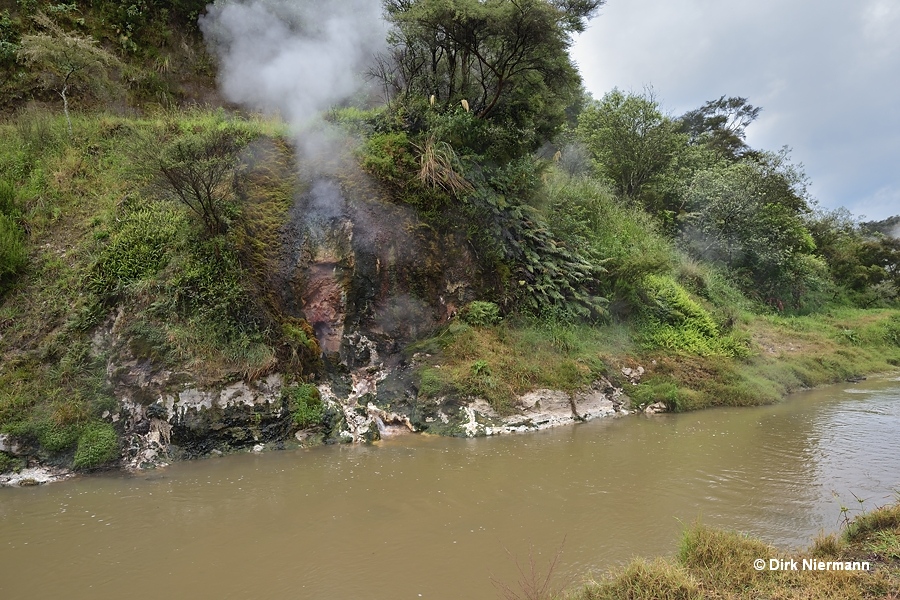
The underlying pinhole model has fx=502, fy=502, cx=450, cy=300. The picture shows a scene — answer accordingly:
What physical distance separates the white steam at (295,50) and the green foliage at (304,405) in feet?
21.4

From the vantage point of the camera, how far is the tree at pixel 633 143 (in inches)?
671

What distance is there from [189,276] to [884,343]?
19860 mm

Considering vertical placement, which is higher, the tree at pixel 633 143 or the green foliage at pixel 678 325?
the tree at pixel 633 143

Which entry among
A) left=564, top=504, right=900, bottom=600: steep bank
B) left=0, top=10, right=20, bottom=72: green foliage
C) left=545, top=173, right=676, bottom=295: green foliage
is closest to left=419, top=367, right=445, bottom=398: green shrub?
left=564, top=504, right=900, bottom=600: steep bank

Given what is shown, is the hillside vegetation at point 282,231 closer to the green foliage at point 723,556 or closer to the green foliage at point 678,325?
the green foliage at point 678,325

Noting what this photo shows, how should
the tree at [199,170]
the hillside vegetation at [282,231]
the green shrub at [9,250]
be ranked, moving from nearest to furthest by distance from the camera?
the tree at [199,170], the hillside vegetation at [282,231], the green shrub at [9,250]

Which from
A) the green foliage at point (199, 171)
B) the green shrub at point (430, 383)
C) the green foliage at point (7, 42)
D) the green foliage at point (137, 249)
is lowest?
the green shrub at point (430, 383)

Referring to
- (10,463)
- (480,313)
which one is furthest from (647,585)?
(10,463)

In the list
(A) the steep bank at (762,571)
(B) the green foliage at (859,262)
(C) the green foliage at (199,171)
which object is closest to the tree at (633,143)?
(B) the green foliage at (859,262)

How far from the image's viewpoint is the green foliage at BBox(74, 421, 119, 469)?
6.29 metres

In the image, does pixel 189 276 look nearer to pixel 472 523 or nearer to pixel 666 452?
pixel 472 523

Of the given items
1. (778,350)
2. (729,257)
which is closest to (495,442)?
(778,350)

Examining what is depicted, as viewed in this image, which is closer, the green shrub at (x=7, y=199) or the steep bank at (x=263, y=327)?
the steep bank at (x=263, y=327)

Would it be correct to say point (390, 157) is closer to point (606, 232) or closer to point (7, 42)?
point (606, 232)
